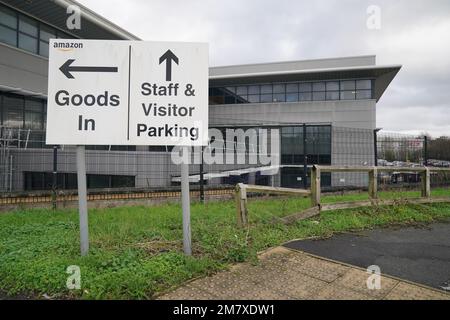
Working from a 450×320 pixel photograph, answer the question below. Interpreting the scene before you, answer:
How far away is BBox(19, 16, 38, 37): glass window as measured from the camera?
53.8 ft

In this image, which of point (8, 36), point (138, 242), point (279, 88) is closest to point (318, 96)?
point (279, 88)

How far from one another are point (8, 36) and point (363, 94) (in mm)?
26101

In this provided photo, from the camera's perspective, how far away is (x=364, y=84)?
88.8 ft

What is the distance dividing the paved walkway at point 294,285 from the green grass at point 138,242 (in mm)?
239

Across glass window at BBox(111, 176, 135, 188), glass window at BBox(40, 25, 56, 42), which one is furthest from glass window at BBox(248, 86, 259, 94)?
glass window at BBox(111, 176, 135, 188)

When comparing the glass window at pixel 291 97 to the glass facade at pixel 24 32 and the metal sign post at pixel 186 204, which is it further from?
the metal sign post at pixel 186 204

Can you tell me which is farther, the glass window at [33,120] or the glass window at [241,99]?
the glass window at [241,99]

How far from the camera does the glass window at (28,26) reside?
1641 centimetres

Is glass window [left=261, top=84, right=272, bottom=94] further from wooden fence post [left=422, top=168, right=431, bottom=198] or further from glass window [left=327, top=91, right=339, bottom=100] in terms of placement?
wooden fence post [left=422, top=168, right=431, bottom=198]

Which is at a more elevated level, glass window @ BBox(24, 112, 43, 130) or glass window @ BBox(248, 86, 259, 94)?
glass window @ BBox(248, 86, 259, 94)

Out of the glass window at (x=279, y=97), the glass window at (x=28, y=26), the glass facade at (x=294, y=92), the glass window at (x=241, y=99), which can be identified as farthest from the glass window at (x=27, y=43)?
the glass window at (x=279, y=97)

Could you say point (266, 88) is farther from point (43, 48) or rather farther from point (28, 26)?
point (28, 26)

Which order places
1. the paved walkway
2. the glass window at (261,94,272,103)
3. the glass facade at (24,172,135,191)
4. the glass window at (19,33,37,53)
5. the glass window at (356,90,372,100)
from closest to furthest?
1. the paved walkway
2. the glass facade at (24,172,135,191)
3. the glass window at (19,33,37,53)
4. the glass window at (356,90,372,100)
5. the glass window at (261,94,272,103)
